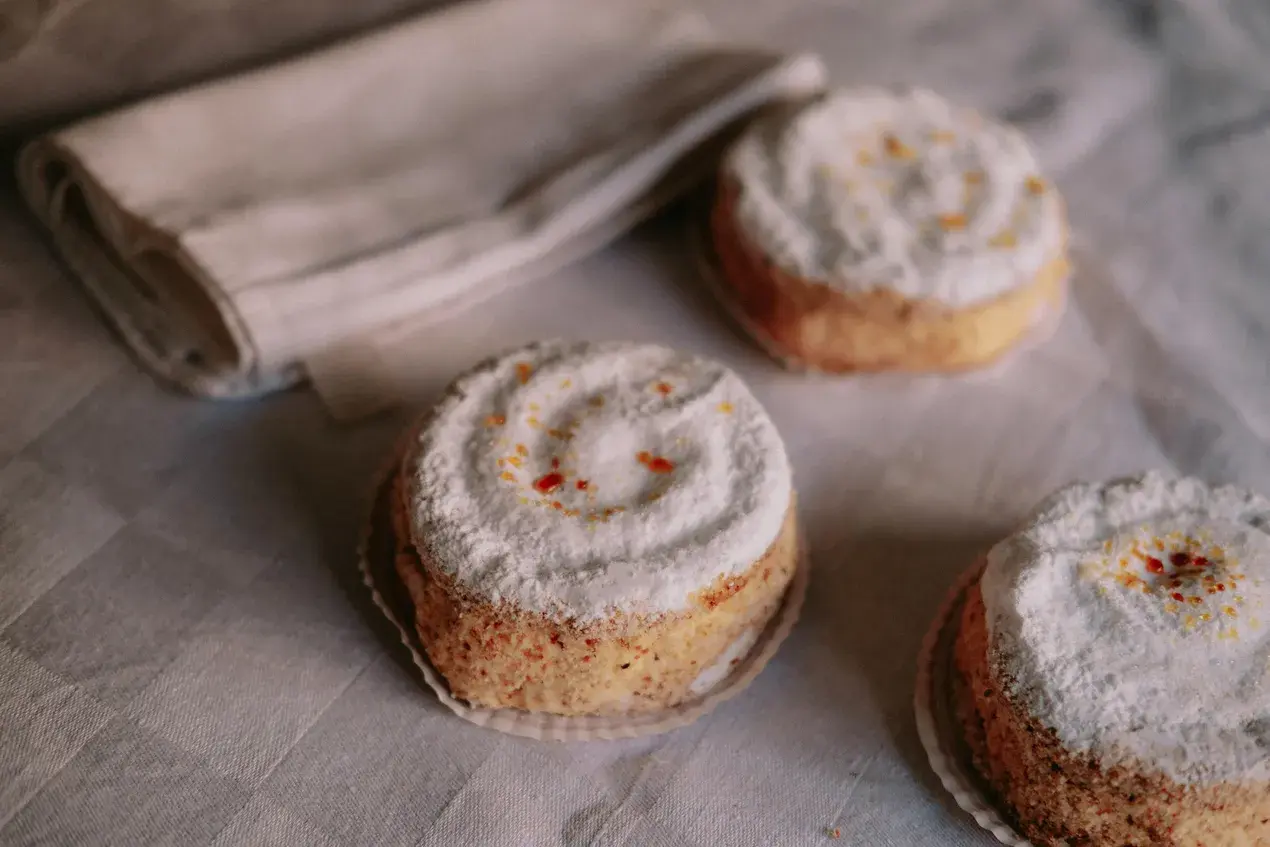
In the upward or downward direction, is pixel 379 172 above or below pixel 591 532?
above

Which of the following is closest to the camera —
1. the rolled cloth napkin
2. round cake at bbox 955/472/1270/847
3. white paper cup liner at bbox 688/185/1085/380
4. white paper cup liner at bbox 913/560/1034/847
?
round cake at bbox 955/472/1270/847

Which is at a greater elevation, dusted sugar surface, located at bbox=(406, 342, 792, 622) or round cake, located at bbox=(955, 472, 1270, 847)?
dusted sugar surface, located at bbox=(406, 342, 792, 622)

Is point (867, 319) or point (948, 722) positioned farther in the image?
point (867, 319)

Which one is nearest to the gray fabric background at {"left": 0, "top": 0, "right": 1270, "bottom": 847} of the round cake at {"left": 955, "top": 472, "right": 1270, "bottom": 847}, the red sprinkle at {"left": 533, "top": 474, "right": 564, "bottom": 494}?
the round cake at {"left": 955, "top": 472, "right": 1270, "bottom": 847}

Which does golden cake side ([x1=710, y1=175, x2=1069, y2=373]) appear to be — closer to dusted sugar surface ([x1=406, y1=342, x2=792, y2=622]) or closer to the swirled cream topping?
the swirled cream topping

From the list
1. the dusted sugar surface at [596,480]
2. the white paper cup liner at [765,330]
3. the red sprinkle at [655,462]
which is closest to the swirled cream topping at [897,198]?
the white paper cup liner at [765,330]

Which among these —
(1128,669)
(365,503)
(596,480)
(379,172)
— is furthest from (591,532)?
(379,172)

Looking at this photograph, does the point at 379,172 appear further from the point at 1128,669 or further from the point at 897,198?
the point at 1128,669
